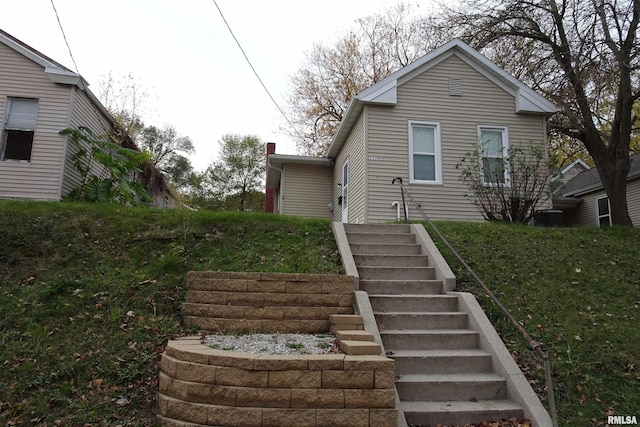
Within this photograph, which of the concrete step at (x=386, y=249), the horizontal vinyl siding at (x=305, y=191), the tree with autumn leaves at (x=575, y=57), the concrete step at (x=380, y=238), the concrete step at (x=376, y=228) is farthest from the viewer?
the horizontal vinyl siding at (x=305, y=191)

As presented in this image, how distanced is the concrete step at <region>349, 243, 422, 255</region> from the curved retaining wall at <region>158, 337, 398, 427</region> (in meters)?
3.45

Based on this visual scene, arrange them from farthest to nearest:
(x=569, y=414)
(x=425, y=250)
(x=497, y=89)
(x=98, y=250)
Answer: (x=497, y=89), (x=425, y=250), (x=98, y=250), (x=569, y=414)

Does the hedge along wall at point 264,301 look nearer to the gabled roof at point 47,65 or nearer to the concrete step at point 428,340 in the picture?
the concrete step at point 428,340

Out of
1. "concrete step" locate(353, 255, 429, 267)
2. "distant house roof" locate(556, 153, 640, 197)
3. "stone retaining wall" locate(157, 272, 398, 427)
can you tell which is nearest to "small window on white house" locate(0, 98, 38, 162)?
"concrete step" locate(353, 255, 429, 267)

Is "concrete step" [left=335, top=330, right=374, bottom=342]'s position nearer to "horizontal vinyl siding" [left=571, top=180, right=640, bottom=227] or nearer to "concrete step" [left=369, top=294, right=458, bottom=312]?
"concrete step" [left=369, top=294, right=458, bottom=312]

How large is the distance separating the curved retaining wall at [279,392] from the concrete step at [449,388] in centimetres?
76

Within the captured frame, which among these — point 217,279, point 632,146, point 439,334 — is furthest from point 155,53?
point 632,146

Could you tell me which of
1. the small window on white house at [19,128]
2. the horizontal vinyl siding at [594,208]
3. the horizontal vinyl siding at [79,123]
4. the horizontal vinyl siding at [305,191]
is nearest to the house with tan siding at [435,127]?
the horizontal vinyl siding at [305,191]

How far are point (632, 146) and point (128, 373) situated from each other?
27520 mm

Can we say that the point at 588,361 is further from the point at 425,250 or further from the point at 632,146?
the point at 632,146

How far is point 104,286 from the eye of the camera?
5379 mm

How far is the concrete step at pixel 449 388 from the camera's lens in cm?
414

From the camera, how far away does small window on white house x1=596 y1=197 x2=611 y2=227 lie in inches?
637

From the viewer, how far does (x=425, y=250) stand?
689cm
